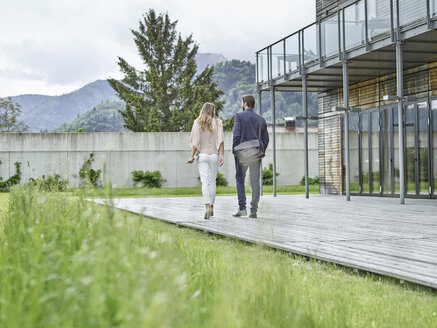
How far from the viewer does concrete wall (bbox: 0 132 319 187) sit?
95.5 ft

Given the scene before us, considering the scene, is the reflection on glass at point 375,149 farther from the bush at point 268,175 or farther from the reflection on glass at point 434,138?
the bush at point 268,175

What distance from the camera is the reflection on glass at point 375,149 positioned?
18.0m

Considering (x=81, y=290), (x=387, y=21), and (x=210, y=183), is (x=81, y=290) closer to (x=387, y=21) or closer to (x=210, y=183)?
(x=210, y=183)

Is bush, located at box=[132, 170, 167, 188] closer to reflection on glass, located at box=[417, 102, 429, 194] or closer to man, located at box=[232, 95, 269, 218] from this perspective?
reflection on glass, located at box=[417, 102, 429, 194]

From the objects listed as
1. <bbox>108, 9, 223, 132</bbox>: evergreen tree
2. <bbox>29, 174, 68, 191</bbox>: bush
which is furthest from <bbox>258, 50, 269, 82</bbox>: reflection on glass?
<bbox>108, 9, 223, 132</bbox>: evergreen tree

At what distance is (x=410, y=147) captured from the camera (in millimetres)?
16375

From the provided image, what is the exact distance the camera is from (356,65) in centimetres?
1659

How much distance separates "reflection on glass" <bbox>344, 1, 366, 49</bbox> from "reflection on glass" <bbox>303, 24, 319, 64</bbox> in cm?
144

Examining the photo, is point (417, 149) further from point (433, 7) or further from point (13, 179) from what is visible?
point (13, 179)

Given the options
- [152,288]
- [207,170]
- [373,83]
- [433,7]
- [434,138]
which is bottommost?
[152,288]

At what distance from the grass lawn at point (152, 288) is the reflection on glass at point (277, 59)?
14.9 metres

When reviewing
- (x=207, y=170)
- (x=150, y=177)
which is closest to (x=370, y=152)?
(x=207, y=170)

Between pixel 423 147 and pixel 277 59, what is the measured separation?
5792 mm

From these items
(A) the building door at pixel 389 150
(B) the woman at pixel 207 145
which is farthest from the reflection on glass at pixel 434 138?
(B) the woman at pixel 207 145
